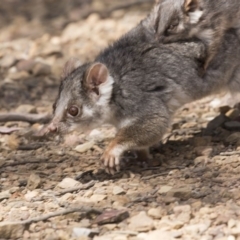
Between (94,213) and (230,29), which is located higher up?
(230,29)

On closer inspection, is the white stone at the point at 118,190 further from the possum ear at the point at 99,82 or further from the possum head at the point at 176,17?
the possum head at the point at 176,17

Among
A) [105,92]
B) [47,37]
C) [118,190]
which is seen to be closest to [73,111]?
[105,92]

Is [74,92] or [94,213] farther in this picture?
[74,92]

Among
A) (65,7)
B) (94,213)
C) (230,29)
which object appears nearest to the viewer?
(94,213)

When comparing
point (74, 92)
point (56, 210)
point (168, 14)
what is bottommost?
point (56, 210)

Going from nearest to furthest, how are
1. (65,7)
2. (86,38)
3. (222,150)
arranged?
(222,150) → (86,38) → (65,7)

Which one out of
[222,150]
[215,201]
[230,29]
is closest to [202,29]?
[230,29]

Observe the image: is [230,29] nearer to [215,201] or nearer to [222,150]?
[222,150]
